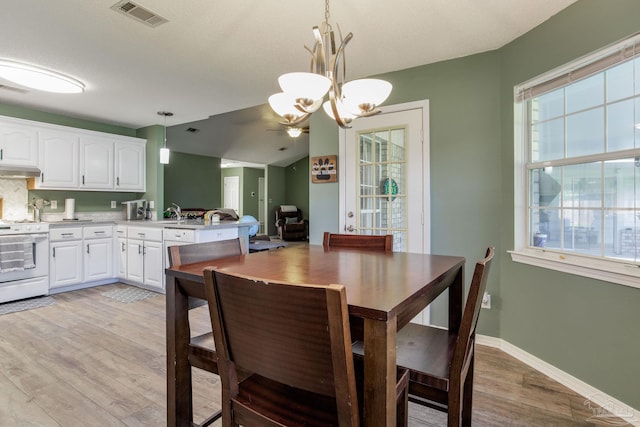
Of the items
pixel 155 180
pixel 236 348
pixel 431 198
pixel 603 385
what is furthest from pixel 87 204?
pixel 603 385

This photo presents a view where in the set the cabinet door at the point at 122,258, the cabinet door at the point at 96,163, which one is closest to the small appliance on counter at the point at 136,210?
the cabinet door at the point at 96,163

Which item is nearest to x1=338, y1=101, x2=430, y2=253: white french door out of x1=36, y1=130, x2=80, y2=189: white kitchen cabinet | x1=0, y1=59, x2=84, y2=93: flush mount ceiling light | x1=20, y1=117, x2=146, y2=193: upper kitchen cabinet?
x1=0, y1=59, x2=84, y2=93: flush mount ceiling light

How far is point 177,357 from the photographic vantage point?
1.39 metres

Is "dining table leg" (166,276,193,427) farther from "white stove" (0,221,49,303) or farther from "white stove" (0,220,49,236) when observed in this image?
"white stove" (0,220,49,236)

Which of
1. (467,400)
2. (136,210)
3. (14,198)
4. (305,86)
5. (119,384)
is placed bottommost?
(119,384)

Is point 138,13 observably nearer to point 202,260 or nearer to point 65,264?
point 202,260

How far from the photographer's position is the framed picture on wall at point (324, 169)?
11.3 ft

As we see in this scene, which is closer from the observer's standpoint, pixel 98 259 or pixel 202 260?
pixel 202 260

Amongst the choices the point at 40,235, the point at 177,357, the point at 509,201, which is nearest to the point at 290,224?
Result: the point at 40,235

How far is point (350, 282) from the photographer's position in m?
1.12

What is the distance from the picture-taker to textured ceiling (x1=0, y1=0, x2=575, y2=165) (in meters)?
2.13

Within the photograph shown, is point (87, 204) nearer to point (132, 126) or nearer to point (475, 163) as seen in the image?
A: point (132, 126)

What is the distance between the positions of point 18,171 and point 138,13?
305 centimetres

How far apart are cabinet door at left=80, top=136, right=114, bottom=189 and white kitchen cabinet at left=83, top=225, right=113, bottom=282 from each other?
657 millimetres
